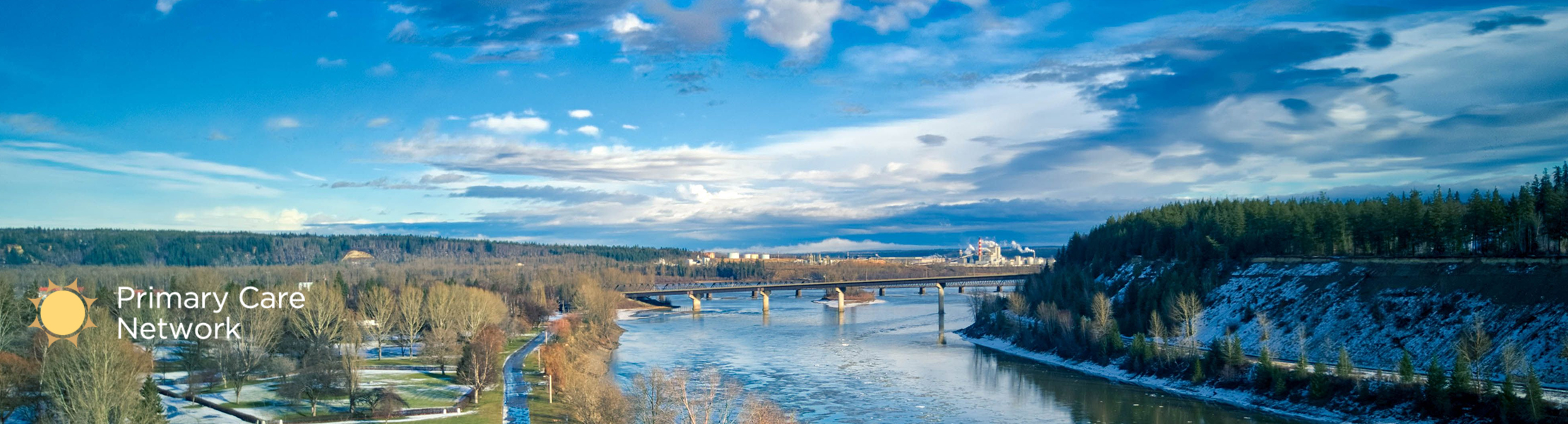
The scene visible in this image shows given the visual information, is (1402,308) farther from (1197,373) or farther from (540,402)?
(540,402)

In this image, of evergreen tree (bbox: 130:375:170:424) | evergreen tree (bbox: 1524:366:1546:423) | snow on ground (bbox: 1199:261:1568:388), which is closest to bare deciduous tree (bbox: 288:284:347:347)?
evergreen tree (bbox: 130:375:170:424)

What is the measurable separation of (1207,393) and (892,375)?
19.7 metres

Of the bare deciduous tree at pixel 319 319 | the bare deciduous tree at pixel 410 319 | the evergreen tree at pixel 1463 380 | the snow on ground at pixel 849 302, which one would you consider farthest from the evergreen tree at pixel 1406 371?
the snow on ground at pixel 849 302

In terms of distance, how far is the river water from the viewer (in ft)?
157

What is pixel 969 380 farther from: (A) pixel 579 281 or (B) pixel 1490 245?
(A) pixel 579 281

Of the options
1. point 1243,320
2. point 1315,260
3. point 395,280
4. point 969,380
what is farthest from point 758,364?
point 395,280

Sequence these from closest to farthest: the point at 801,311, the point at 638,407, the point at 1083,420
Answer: the point at 638,407
the point at 1083,420
the point at 801,311

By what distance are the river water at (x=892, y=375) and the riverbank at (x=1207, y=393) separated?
3.46ft

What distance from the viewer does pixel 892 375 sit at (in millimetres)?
62750

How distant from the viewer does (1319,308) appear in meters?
61.6

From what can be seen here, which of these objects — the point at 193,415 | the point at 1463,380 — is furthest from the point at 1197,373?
the point at 193,415

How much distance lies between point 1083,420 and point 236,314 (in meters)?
59.2

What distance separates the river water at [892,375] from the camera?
1884 inches

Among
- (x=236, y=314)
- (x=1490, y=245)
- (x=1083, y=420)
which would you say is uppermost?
(x=1490, y=245)
